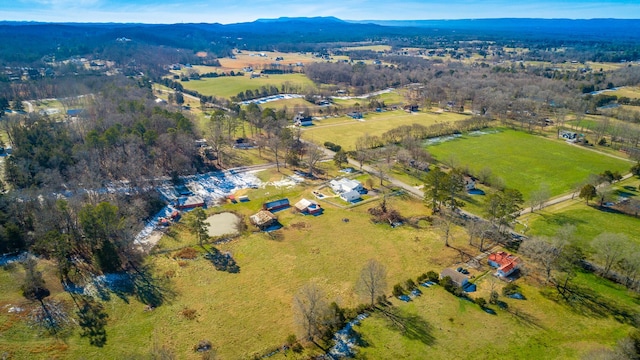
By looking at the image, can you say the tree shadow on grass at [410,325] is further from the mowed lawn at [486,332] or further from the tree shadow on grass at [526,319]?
the tree shadow on grass at [526,319]

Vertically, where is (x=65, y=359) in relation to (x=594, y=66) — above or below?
below

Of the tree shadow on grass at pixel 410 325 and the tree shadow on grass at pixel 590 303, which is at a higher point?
the tree shadow on grass at pixel 590 303

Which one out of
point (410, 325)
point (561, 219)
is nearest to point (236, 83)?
point (561, 219)

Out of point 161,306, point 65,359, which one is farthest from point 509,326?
point 65,359

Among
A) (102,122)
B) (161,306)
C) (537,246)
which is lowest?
(161,306)

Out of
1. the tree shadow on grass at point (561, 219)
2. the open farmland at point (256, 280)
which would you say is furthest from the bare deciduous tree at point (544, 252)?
the tree shadow on grass at point (561, 219)

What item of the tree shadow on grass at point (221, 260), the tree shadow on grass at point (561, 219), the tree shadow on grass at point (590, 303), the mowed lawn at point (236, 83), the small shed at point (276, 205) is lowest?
the tree shadow on grass at point (221, 260)

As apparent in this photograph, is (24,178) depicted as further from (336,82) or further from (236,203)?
(336,82)
